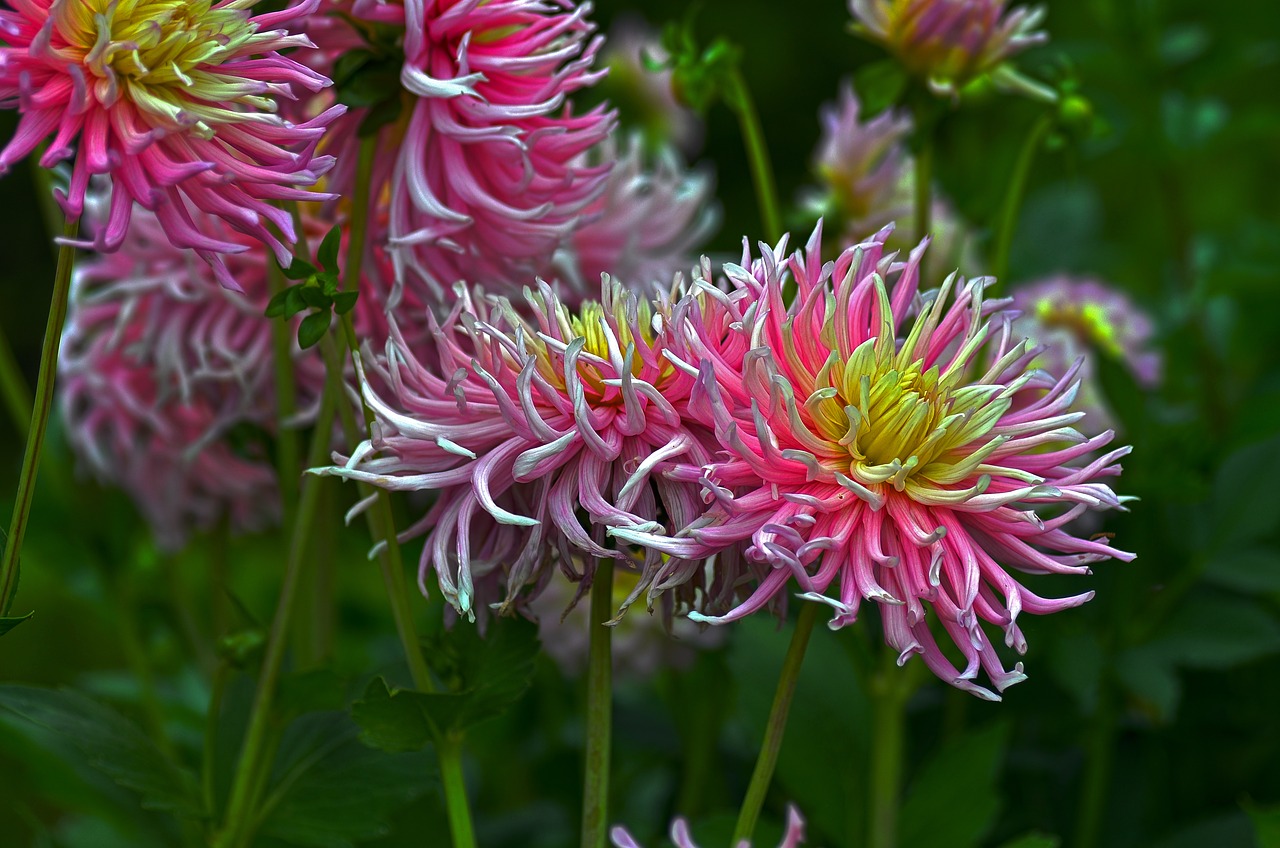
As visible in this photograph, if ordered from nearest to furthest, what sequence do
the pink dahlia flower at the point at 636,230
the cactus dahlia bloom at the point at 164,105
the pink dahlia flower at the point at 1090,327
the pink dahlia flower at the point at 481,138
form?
1. the cactus dahlia bloom at the point at 164,105
2. the pink dahlia flower at the point at 481,138
3. the pink dahlia flower at the point at 636,230
4. the pink dahlia flower at the point at 1090,327

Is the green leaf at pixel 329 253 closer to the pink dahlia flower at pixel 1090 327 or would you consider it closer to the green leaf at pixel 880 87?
the green leaf at pixel 880 87

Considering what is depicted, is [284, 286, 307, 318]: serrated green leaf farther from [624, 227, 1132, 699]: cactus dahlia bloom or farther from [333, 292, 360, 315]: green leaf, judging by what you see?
[624, 227, 1132, 699]: cactus dahlia bloom

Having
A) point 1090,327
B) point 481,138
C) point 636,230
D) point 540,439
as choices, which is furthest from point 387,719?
point 1090,327

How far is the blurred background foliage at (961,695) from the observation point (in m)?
0.64

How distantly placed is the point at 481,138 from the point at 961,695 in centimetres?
52

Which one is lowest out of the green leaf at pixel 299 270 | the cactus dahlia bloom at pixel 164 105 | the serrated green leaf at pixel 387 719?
the serrated green leaf at pixel 387 719

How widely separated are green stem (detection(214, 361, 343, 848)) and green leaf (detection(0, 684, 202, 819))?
2cm

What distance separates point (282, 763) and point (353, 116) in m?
0.33

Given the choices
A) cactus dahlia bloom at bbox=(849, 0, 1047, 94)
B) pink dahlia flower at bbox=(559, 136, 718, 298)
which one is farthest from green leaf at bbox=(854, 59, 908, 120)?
pink dahlia flower at bbox=(559, 136, 718, 298)

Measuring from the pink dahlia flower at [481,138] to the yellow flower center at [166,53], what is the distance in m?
0.10

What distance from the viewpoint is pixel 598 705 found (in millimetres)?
478

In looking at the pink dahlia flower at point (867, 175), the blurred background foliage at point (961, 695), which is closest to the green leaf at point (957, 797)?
the blurred background foliage at point (961, 695)

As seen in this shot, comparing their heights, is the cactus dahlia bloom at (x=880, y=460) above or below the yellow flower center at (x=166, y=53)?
below

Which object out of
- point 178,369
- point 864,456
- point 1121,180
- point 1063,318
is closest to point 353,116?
point 178,369
